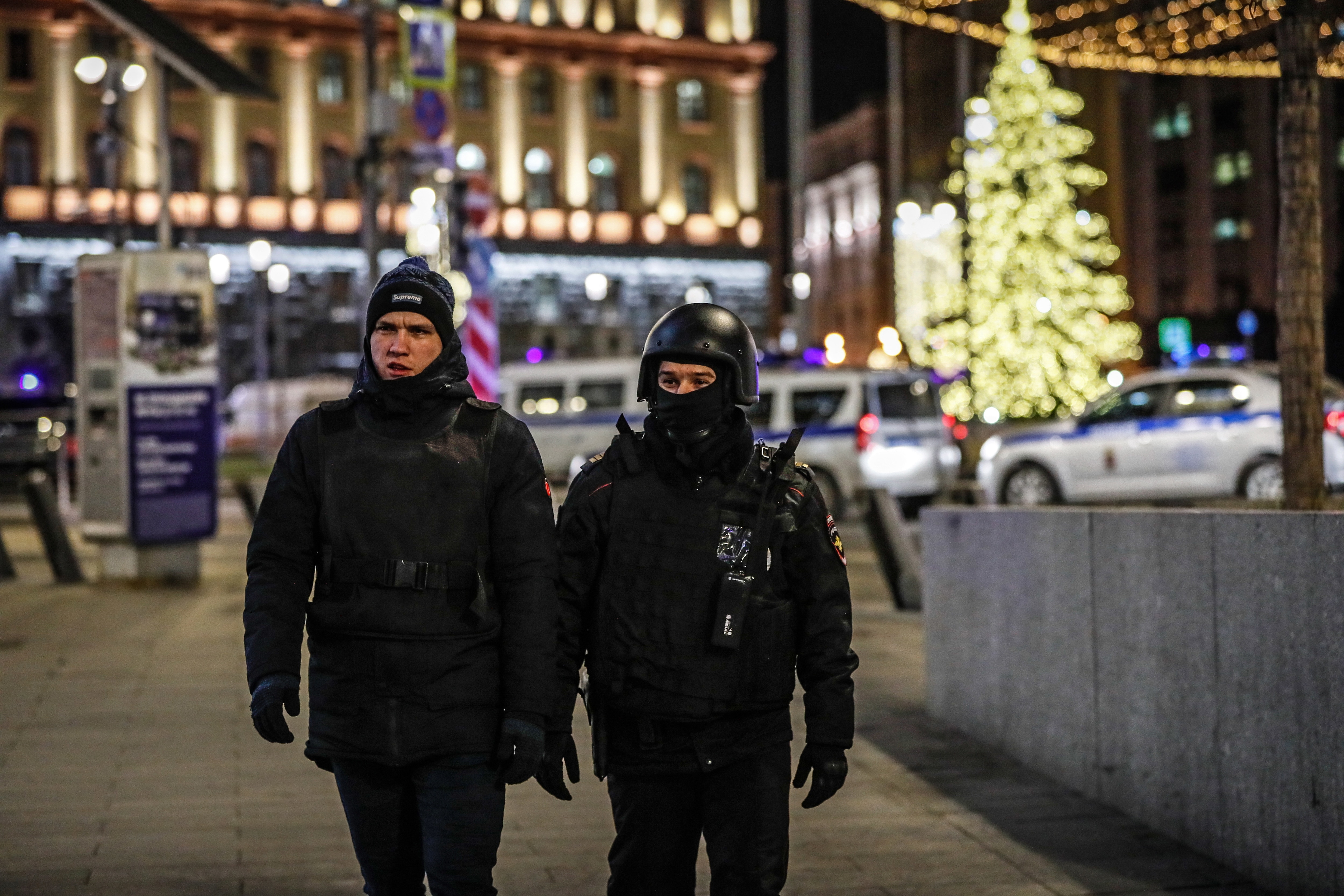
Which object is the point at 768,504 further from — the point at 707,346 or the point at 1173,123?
the point at 1173,123

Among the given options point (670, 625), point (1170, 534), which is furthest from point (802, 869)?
point (670, 625)

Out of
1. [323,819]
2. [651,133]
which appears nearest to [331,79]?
[651,133]

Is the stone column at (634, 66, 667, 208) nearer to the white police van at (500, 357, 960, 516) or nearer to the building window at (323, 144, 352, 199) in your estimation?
the building window at (323, 144, 352, 199)

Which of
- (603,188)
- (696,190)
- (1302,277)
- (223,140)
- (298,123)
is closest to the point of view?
(1302,277)

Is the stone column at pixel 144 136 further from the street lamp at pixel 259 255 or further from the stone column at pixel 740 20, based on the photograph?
the stone column at pixel 740 20

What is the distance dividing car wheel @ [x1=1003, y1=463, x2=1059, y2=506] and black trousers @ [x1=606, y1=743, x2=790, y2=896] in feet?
50.4

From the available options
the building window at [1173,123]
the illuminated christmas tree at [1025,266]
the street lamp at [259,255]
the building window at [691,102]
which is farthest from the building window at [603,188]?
the illuminated christmas tree at [1025,266]

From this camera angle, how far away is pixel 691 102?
233 feet

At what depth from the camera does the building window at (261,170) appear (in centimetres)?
6581

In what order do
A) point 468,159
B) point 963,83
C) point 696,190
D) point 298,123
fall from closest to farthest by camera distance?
point 963,83, point 468,159, point 298,123, point 696,190

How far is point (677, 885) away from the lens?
3.76m

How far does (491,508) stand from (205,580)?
11.8 metres

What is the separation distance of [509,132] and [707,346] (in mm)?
66624

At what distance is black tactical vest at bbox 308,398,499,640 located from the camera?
3.53 m
